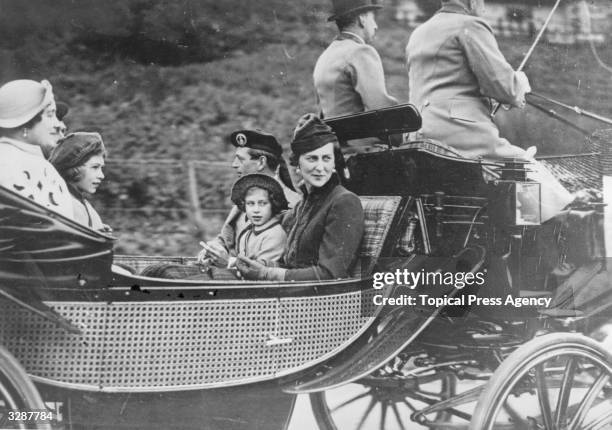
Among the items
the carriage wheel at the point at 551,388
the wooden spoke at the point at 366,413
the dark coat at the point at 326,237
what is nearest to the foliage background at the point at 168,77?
the dark coat at the point at 326,237

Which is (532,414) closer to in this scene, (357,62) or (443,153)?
(443,153)

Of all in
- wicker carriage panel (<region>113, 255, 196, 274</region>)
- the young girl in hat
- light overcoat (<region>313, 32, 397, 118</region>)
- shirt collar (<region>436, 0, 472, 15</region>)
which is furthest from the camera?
shirt collar (<region>436, 0, 472, 15</region>)

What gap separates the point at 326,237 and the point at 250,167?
0.56 metres

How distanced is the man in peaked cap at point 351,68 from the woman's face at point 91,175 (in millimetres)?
1229

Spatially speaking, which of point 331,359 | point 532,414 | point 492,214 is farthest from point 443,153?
point 532,414

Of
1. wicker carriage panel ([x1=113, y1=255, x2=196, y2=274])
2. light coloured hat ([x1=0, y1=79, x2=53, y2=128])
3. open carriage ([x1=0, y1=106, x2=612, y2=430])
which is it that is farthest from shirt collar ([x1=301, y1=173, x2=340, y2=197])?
light coloured hat ([x1=0, y1=79, x2=53, y2=128])

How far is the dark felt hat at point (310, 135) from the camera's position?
338 cm

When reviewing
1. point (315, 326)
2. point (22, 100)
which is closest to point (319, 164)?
point (315, 326)

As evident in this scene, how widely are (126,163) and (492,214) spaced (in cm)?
200

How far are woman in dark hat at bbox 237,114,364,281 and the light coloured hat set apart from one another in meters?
1.34

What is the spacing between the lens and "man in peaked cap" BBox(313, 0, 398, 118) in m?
3.48

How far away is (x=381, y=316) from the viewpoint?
130 inches

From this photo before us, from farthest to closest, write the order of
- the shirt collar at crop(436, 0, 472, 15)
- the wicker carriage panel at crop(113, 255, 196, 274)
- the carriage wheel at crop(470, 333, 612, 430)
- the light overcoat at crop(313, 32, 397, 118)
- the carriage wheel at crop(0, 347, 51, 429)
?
the shirt collar at crop(436, 0, 472, 15)
the light overcoat at crop(313, 32, 397, 118)
the wicker carriage panel at crop(113, 255, 196, 274)
the carriage wheel at crop(470, 333, 612, 430)
the carriage wheel at crop(0, 347, 51, 429)

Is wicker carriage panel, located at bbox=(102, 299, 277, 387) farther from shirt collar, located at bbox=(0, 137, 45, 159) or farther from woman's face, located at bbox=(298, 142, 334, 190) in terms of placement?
shirt collar, located at bbox=(0, 137, 45, 159)
